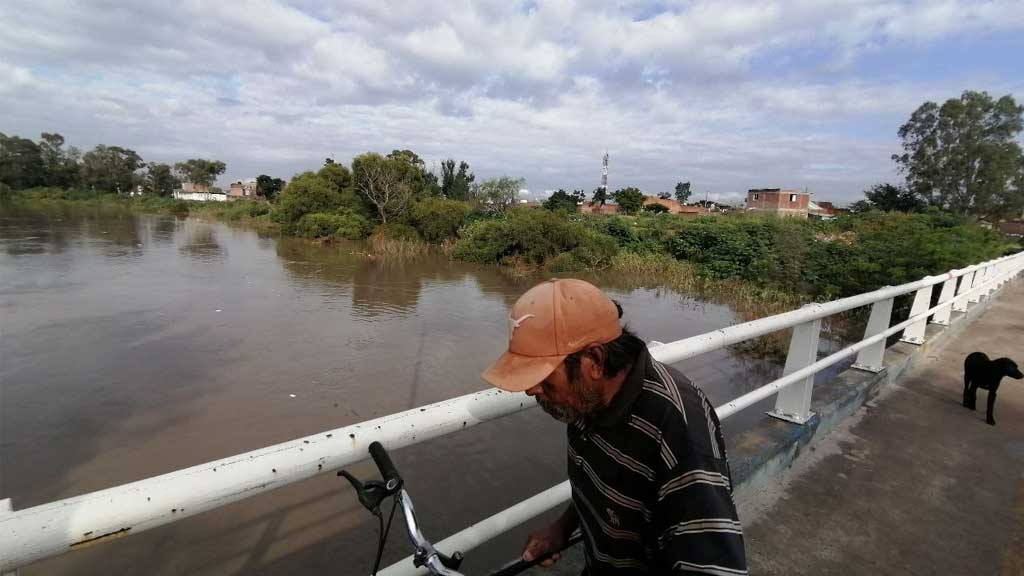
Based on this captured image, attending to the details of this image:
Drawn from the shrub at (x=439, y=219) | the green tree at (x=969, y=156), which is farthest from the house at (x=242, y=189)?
the green tree at (x=969, y=156)

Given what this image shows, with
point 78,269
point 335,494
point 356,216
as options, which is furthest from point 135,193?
point 335,494

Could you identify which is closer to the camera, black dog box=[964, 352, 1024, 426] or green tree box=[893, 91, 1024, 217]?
black dog box=[964, 352, 1024, 426]

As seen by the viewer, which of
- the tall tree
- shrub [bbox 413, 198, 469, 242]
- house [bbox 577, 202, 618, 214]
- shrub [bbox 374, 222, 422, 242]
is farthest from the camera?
house [bbox 577, 202, 618, 214]

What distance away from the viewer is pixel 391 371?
8.97 m

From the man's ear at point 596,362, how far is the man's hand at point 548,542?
0.67 meters

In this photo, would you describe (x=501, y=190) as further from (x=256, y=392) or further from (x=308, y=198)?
(x=256, y=392)

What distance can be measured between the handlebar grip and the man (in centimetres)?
28

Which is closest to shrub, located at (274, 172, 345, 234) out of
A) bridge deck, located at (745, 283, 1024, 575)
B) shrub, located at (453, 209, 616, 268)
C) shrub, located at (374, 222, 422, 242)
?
shrub, located at (374, 222, 422, 242)

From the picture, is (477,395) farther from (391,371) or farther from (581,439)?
(391,371)

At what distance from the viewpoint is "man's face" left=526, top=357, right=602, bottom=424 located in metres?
1.14

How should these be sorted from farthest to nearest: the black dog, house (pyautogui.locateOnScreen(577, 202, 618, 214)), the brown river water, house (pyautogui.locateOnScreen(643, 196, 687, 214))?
house (pyautogui.locateOnScreen(643, 196, 687, 214))
house (pyautogui.locateOnScreen(577, 202, 618, 214))
the brown river water
the black dog

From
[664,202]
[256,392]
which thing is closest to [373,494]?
[256,392]

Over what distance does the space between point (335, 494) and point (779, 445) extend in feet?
14.3

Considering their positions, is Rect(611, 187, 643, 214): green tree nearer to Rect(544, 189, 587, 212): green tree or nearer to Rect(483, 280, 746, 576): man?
Rect(544, 189, 587, 212): green tree
